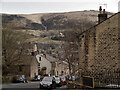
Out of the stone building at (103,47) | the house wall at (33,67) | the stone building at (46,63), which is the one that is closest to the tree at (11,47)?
the house wall at (33,67)

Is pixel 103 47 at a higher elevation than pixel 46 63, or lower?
higher

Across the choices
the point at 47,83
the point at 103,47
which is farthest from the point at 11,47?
the point at 103,47

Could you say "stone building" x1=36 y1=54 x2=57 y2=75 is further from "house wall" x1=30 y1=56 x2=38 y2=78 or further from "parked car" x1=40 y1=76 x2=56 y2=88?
"parked car" x1=40 y1=76 x2=56 y2=88

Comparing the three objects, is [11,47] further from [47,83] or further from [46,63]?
[46,63]

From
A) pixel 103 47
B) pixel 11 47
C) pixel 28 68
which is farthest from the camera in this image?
pixel 28 68

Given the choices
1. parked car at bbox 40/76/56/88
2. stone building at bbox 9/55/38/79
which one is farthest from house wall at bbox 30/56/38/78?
parked car at bbox 40/76/56/88

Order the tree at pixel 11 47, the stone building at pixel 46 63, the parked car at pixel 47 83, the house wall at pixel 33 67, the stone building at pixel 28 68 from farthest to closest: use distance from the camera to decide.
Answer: the stone building at pixel 46 63 → the house wall at pixel 33 67 → the stone building at pixel 28 68 → the tree at pixel 11 47 → the parked car at pixel 47 83

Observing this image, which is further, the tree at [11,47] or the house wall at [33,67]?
the house wall at [33,67]

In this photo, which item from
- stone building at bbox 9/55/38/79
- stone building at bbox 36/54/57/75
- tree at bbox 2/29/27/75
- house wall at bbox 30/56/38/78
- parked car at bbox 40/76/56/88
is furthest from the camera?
stone building at bbox 36/54/57/75

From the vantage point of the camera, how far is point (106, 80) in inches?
706

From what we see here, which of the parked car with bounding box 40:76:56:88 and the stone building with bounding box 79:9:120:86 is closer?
the stone building with bounding box 79:9:120:86

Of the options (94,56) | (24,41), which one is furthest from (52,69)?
(94,56)

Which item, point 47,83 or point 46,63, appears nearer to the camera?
point 47,83

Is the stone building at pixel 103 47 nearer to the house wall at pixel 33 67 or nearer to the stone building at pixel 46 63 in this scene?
the house wall at pixel 33 67
